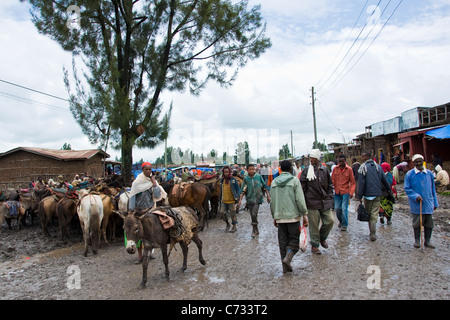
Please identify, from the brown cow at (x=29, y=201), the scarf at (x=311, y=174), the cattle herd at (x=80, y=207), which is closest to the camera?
the scarf at (x=311, y=174)

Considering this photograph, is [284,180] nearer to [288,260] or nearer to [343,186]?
[288,260]

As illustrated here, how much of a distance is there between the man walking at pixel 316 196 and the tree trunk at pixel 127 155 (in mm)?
8102

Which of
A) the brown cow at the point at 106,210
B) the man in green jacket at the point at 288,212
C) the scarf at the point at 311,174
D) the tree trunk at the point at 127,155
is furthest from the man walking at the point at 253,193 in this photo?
the tree trunk at the point at 127,155

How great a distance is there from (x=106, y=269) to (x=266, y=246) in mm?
3392

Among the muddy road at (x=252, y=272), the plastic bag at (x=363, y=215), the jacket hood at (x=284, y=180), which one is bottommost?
the muddy road at (x=252, y=272)

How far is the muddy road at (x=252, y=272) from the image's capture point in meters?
4.39

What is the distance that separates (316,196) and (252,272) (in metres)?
1.88

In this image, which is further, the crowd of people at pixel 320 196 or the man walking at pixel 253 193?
the man walking at pixel 253 193

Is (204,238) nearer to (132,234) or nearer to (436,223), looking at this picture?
(132,234)

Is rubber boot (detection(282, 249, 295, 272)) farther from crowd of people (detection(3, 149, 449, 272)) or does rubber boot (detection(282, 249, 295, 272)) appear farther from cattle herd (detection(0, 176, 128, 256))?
cattle herd (detection(0, 176, 128, 256))

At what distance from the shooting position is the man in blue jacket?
6.02m

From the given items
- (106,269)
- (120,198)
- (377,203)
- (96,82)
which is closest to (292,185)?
(377,203)

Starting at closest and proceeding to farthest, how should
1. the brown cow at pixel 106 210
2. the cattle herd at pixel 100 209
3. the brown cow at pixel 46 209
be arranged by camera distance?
the cattle herd at pixel 100 209 → the brown cow at pixel 106 210 → the brown cow at pixel 46 209

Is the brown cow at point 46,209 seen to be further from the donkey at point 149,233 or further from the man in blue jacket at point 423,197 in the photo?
the man in blue jacket at point 423,197
